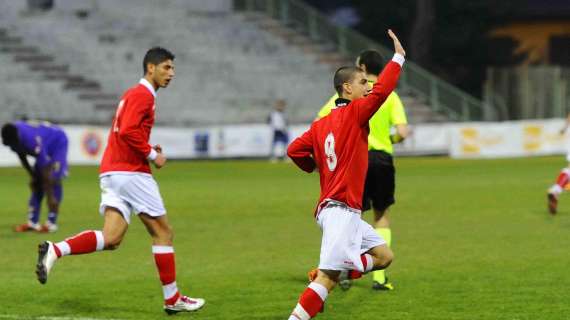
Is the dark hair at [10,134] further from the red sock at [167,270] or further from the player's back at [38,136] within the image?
the red sock at [167,270]

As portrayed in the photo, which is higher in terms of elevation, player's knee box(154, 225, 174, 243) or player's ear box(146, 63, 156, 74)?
player's ear box(146, 63, 156, 74)

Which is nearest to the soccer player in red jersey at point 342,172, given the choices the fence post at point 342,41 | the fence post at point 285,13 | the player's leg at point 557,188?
the player's leg at point 557,188

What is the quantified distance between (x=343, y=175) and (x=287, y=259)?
216 inches

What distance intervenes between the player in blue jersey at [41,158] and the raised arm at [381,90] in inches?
354

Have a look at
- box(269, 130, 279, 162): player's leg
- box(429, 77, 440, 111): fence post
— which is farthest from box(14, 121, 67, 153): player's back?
box(429, 77, 440, 111): fence post

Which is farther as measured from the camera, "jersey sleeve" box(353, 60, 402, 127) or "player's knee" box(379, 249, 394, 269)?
"player's knee" box(379, 249, 394, 269)

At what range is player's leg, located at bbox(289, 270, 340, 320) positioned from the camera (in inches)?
343

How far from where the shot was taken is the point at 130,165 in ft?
33.6

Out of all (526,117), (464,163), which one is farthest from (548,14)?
(464,163)

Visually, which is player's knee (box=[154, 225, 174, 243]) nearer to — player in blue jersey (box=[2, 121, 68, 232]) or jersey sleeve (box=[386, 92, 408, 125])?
jersey sleeve (box=[386, 92, 408, 125])

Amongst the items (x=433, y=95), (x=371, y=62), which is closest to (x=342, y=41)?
(x=433, y=95)

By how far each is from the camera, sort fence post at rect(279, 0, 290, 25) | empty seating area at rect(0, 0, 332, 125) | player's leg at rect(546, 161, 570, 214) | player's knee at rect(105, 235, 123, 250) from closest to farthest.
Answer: player's knee at rect(105, 235, 123, 250) < player's leg at rect(546, 161, 570, 214) < empty seating area at rect(0, 0, 332, 125) < fence post at rect(279, 0, 290, 25)

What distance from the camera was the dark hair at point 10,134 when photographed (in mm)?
16641

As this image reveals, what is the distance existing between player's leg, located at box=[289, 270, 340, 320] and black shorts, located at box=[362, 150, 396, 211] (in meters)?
2.89
